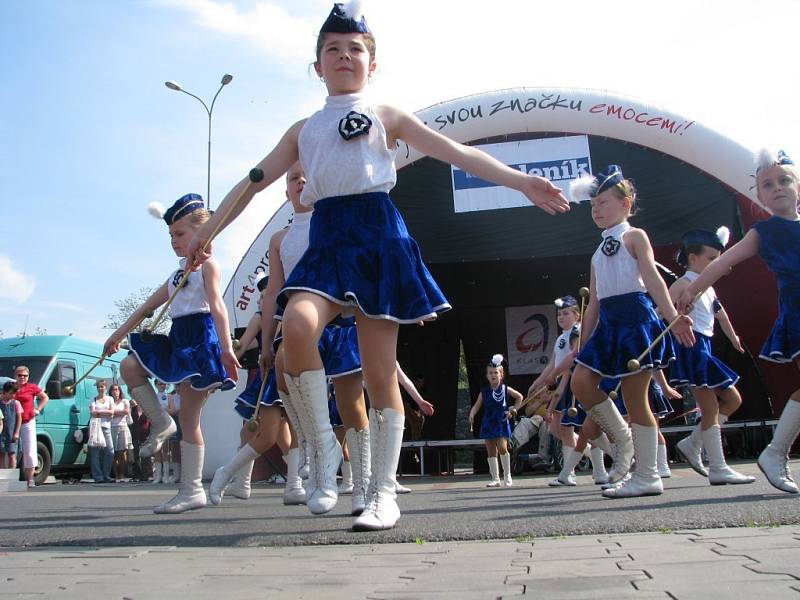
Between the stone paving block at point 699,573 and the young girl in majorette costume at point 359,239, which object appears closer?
the stone paving block at point 699,573

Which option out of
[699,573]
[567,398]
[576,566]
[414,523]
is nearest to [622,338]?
[414,523]

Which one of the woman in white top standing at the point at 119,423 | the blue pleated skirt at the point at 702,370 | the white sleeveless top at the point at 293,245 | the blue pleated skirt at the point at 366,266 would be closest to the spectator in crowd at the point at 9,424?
the woman in white top standing at the point at 119,423

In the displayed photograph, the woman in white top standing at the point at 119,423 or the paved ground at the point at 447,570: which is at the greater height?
the woman in white top standing at the point at 119,423

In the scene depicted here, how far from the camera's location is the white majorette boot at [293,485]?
6008mm

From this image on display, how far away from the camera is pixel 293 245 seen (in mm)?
4980

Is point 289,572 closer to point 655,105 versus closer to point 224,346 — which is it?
point 224,346

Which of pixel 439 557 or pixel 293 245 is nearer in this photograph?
pixel 439 557

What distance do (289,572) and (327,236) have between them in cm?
141

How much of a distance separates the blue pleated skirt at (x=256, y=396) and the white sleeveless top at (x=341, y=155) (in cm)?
270

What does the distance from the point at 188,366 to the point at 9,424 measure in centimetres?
793

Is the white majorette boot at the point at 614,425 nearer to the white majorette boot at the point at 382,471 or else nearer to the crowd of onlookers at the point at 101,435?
the white majorette boot at the point at 382,471

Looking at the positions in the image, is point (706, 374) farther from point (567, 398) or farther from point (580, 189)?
point (567, 398)

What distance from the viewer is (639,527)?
3.04 m

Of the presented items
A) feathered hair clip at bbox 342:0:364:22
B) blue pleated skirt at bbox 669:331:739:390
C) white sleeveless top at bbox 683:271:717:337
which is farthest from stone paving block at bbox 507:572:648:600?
white sleeveless top at bbox 683:271:717:337
